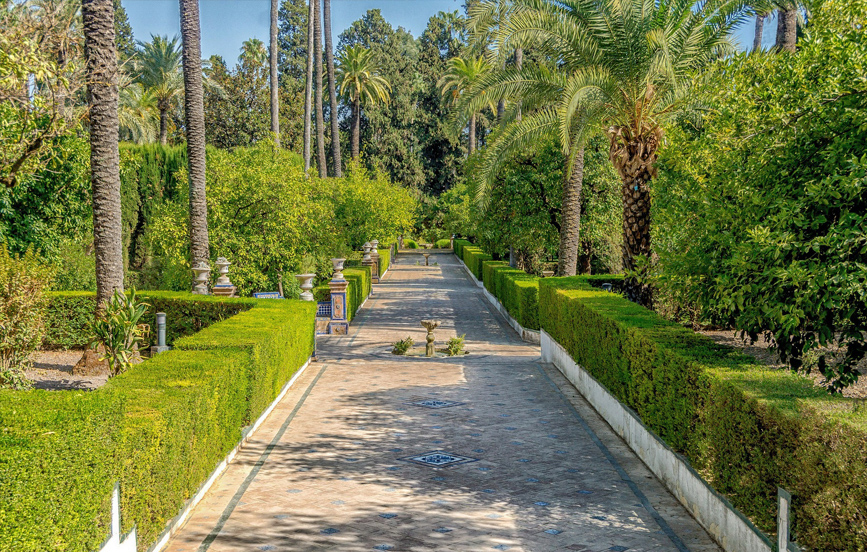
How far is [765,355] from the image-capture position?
52.6 feet

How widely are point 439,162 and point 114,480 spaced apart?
69.8 meters

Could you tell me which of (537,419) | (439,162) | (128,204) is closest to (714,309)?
(537,419)

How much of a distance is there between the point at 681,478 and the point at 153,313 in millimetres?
13274

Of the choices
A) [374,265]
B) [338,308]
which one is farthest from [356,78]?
[338,308]

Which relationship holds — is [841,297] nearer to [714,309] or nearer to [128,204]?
[714,309]

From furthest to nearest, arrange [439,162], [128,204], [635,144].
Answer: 1. [439,162]
2. [128,204]
3. [635,144]

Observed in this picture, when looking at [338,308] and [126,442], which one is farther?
[338,308]

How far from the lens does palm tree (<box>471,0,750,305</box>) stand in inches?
580

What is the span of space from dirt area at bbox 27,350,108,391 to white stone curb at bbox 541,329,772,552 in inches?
326

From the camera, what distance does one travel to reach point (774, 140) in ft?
25.5

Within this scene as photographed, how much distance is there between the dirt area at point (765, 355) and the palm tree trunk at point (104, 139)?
433 inches

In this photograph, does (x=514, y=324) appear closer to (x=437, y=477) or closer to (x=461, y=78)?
(x=437, y=477)

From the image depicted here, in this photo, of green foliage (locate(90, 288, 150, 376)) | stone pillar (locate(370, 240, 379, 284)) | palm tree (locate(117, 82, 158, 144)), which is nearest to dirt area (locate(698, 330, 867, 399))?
green foliage (locate(90, 288, 150, 376))

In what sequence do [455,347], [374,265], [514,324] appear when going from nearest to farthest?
[455,347] → [514,324] → [374,265]
